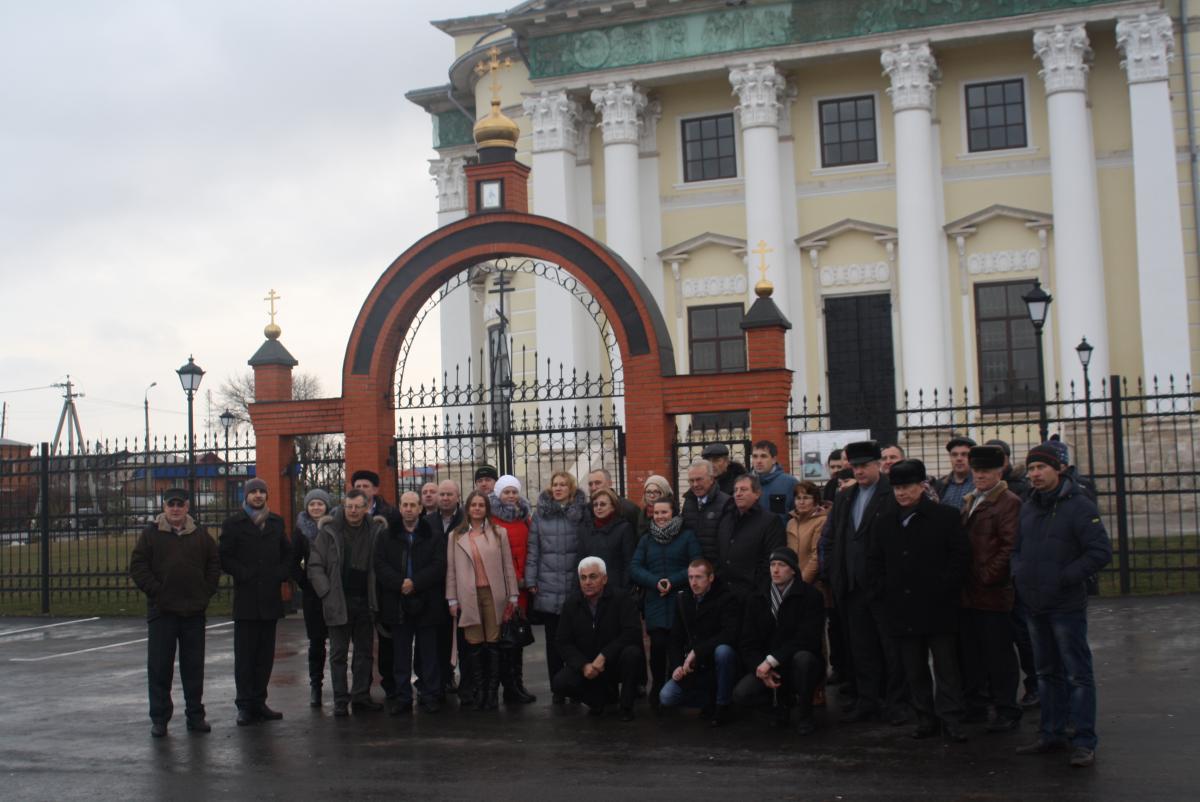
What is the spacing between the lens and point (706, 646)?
959 cm

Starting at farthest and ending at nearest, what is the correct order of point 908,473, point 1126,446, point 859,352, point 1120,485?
point 859,352, point 1126,446, point 1120,485, point 908,473

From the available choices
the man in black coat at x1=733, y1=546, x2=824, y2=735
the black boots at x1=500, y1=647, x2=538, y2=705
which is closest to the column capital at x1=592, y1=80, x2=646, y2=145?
the black boots at x1=500, y1=647, x2=538, y2=705

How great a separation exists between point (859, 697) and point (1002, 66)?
21.5 meters

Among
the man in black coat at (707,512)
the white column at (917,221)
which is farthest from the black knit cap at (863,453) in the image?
the white column at (917,221)

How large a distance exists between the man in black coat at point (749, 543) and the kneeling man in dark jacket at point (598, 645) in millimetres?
780

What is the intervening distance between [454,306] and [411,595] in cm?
2358

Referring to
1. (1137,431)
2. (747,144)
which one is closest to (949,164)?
(747,144)

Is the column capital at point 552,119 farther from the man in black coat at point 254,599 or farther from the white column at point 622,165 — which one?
the man in black coat at point 254,599

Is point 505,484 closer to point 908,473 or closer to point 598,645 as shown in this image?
point 598,645

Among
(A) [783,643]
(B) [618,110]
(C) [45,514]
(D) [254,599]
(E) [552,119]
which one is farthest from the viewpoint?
(E) [552,119]

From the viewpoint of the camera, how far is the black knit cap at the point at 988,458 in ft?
28.1

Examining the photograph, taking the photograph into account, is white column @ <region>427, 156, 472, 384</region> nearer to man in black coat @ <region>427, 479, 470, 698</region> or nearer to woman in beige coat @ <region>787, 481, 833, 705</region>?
man in black coat @ <region>427, 479, 470, 698</region>

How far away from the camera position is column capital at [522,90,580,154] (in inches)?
1155

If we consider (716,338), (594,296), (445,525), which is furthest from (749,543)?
(716,338)
